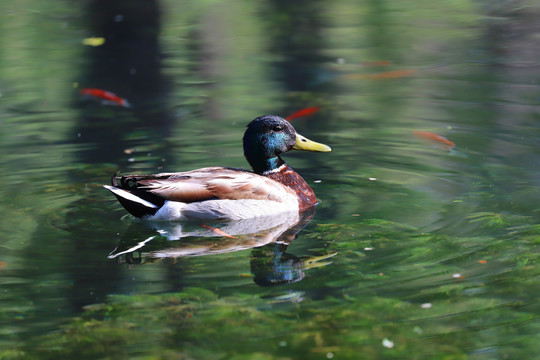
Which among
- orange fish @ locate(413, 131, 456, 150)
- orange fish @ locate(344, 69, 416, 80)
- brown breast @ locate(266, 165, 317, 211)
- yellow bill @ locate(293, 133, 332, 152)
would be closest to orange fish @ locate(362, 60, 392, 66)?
orange fish @ locate(344, 69, 416, 80)

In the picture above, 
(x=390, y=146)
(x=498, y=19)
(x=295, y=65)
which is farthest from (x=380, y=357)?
(x=498, y=19)

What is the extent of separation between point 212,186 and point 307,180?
139 cm

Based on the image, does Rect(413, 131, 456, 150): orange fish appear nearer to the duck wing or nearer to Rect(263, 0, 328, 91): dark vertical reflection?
the duck wing

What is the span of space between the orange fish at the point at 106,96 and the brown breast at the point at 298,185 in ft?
14.8

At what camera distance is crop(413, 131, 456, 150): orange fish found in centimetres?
980

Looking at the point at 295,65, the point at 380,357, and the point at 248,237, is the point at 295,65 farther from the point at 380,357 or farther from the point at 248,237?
the point at 380,357

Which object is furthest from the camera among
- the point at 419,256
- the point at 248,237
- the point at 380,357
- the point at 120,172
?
the point at 120,172

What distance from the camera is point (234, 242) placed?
23.9 feet

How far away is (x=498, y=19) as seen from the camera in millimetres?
17203

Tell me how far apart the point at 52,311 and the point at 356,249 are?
2.37 meters

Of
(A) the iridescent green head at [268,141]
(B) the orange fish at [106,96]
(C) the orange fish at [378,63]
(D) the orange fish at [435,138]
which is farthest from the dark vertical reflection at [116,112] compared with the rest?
(C) the orange fish at [378,63]

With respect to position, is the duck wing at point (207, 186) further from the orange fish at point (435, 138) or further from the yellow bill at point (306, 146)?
the orange fish at point (435, 138)

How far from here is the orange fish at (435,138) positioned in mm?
9805

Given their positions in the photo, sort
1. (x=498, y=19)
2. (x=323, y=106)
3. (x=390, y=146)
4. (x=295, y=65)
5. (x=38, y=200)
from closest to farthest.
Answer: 1. (x=38, y=200)
2. (x=390, y=146)
3. (x=323, y=106)
4. (x=295, y=65)
5. (x=498, y=19)
